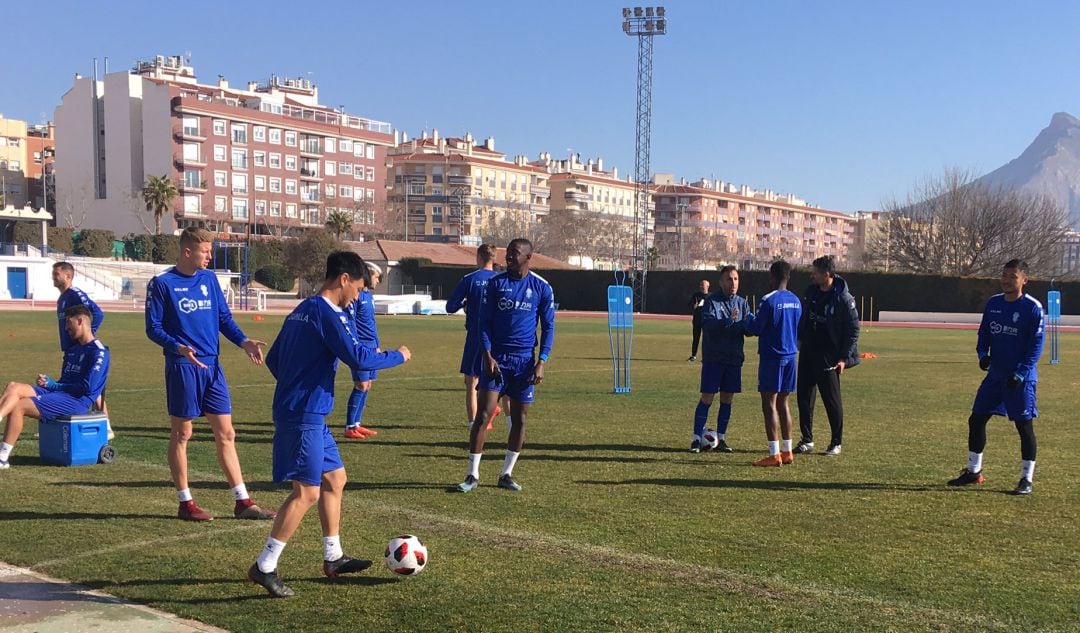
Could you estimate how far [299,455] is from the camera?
526 cm

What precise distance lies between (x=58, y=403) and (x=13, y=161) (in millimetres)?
129433

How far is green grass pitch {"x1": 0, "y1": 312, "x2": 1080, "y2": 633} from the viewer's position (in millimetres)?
5137

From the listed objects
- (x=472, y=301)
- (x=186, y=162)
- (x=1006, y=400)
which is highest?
(x=186, y=162)

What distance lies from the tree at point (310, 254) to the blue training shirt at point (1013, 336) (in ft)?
200

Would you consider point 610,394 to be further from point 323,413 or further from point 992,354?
point 323,413

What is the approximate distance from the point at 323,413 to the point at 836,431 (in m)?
6.76

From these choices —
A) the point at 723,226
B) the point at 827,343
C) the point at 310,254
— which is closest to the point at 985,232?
the point at 310,254

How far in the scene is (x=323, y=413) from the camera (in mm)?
5320

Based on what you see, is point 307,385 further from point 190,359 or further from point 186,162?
point 186,162

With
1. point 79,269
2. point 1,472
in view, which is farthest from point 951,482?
point 79,269

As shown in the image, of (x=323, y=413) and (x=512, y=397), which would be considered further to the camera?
(x=512, y=397)

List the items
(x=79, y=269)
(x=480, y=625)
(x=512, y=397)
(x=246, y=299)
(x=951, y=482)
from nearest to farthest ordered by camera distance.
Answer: (x=480, y=625)
(x=512, y=397)
(x=951, y=482)
(x=246, y=299)
(x=79, y=269)

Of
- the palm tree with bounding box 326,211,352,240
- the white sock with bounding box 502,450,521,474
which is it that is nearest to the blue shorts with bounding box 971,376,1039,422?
the white sock with bounding box 502,450,521,474

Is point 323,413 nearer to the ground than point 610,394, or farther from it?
farther from it
